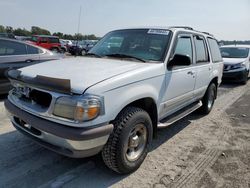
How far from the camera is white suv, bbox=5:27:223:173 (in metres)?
2.54

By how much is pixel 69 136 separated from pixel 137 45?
2056mm

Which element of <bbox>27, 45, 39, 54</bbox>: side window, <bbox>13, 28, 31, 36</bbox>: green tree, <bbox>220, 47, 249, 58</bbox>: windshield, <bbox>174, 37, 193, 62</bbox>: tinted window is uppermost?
<bbox>174, 37, 193, 62</bbox>: tinted window

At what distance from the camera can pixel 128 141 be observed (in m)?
3.08

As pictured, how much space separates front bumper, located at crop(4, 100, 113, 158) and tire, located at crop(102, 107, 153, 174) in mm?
174

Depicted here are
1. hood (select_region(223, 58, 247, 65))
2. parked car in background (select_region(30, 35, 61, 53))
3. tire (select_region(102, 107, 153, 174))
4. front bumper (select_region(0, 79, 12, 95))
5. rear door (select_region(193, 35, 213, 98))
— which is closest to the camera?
tire (select_region(102, 107, 153, 174))

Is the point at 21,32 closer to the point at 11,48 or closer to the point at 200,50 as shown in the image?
the point at 11,48

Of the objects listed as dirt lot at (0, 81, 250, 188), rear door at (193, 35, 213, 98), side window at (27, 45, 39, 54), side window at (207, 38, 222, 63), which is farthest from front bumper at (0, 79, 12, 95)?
side window at (207, 38, 222, 63)

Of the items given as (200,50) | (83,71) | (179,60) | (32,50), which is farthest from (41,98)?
(32,50)

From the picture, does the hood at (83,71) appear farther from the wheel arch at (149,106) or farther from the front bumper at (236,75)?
the front bumper at (236,75)

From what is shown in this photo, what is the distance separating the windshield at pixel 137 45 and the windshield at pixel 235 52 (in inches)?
336

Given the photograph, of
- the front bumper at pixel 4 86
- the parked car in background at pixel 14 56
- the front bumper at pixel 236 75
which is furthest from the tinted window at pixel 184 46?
the front bumper at pixel 236 75

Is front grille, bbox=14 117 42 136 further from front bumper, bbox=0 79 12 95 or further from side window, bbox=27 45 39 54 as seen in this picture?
side window, bbox=27 45 39 54

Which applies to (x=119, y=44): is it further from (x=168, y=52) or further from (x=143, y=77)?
(x=143, y=77)

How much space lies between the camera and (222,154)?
12.7 ft
